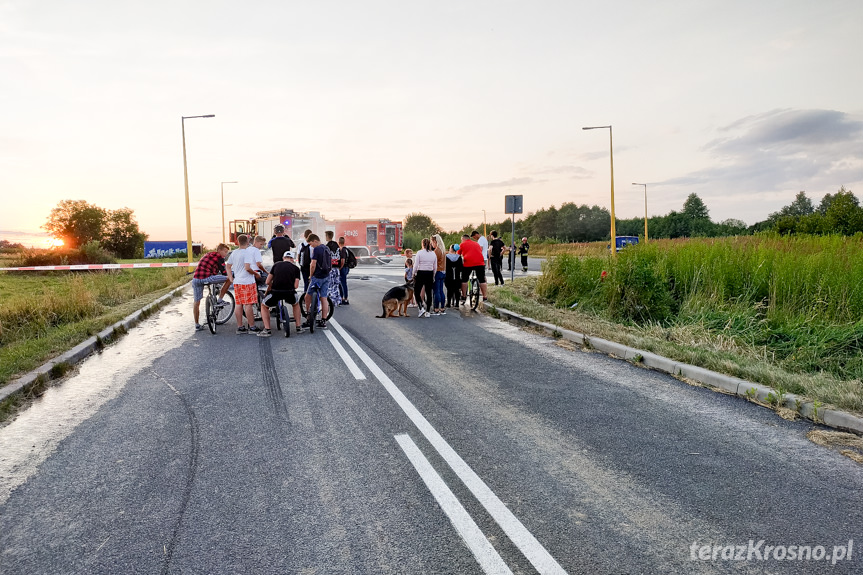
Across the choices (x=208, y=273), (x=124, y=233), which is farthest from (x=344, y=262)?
(x=124, y=233)

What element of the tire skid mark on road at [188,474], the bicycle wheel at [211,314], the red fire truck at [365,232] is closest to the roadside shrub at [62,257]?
the red fire truck at [365,232]

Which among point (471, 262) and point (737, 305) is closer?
point (737, 305)

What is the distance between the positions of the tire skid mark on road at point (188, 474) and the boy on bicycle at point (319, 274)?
4876 millimetres

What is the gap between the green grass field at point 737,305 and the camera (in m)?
7.78

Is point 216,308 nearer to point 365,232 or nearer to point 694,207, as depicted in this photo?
point 365,232

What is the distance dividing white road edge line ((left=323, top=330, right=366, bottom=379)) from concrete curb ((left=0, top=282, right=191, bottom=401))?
3758 mm

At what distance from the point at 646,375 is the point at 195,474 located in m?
5.54

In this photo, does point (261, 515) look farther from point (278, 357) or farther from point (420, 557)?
point (278, 357)

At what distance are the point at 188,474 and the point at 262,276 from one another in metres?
8.22

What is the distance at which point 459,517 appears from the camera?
140 inches

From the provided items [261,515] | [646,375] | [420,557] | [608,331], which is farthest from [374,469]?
[608,331]

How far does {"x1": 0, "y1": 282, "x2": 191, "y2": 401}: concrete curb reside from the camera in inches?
262

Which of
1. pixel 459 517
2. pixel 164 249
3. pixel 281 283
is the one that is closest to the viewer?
pixel 459 517

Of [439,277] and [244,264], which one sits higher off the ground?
[244,264]
